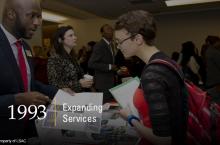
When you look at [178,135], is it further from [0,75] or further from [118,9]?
[118,9]

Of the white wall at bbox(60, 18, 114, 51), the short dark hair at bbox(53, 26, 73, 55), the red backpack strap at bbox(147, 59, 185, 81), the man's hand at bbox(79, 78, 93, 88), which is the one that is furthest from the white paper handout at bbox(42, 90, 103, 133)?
the white wall at bbox(60, 18, 114, 51)

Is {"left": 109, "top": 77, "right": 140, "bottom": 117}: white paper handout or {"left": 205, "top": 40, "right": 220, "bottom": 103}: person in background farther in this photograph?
{"left": 205, "top": 40, "right": 220, "bottom": 103}: person in background

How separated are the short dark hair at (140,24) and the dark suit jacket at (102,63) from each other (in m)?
2.79

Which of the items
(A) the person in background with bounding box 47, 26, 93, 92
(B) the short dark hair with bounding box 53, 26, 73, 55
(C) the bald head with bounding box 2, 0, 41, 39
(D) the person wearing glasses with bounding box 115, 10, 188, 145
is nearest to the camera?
(D) the person wearing glasses with bounding box 115, 10, 188, 145

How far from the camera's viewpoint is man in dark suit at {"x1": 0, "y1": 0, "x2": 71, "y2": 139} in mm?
1383

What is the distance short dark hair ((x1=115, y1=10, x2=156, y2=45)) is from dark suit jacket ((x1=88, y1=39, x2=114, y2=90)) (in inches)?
110

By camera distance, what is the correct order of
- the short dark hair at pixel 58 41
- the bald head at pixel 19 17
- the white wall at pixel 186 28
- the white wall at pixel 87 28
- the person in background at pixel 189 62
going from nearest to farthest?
1. the bald head at pixel 19 17
2. the short dark hair at pixel 58 41
3. the person in background at pixel 189 62
4. the white wall at pixel 186 28
5. the white wall at pixel 87 28

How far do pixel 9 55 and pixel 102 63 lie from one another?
2817mm

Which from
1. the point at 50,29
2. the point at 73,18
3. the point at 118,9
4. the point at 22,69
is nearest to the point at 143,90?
the point at 22,69

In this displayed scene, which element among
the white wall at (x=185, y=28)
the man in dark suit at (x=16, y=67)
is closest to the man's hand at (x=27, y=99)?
the man in dark suit at (x=16, y=67)

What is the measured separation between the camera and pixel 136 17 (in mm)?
1404

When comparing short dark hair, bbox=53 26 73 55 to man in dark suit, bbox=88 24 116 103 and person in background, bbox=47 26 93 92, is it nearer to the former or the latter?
person in background, bbox=47 26 93 92

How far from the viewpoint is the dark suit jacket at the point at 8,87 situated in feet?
4.51

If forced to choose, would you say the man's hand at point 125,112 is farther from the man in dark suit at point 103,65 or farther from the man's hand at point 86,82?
the man in dark suit at point 103,65
